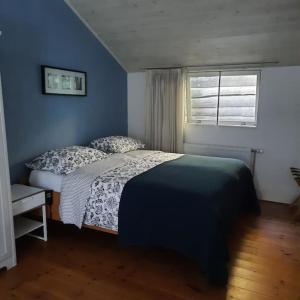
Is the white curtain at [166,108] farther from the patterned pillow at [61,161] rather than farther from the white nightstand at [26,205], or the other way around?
the white nightstand at [26,205]

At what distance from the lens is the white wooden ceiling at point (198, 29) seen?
2799 millimetres

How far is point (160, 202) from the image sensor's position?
7.15 ft

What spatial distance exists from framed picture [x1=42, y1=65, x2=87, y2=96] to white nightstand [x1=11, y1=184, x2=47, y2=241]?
1.11 metres

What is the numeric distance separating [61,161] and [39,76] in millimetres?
974

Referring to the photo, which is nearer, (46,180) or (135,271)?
(135,271)

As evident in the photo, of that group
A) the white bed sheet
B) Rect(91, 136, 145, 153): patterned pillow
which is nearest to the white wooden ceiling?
Rect(91, 136, 145, 153): patterned pillow

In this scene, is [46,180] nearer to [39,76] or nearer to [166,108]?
[39,76]

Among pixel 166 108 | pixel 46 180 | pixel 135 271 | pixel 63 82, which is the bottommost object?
pixel 135 271

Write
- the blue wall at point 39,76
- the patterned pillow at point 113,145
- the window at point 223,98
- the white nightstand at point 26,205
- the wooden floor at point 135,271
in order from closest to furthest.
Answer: the wooden floor at point 135,271 < the white nightstand at point 26,205 < the blue wall at point 39,76 < the patterned pillow at point 113,145 < the window at point 223,98

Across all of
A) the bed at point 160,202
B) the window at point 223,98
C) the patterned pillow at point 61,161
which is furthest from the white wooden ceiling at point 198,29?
the patterned pillow at point 61,161

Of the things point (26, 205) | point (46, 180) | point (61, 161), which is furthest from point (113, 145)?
point (26, 205)

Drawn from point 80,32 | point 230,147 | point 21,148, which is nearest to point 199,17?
point 80,32

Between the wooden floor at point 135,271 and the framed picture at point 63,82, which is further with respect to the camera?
the framed picture at point 63,82

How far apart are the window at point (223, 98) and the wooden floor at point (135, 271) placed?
1.65 metres
